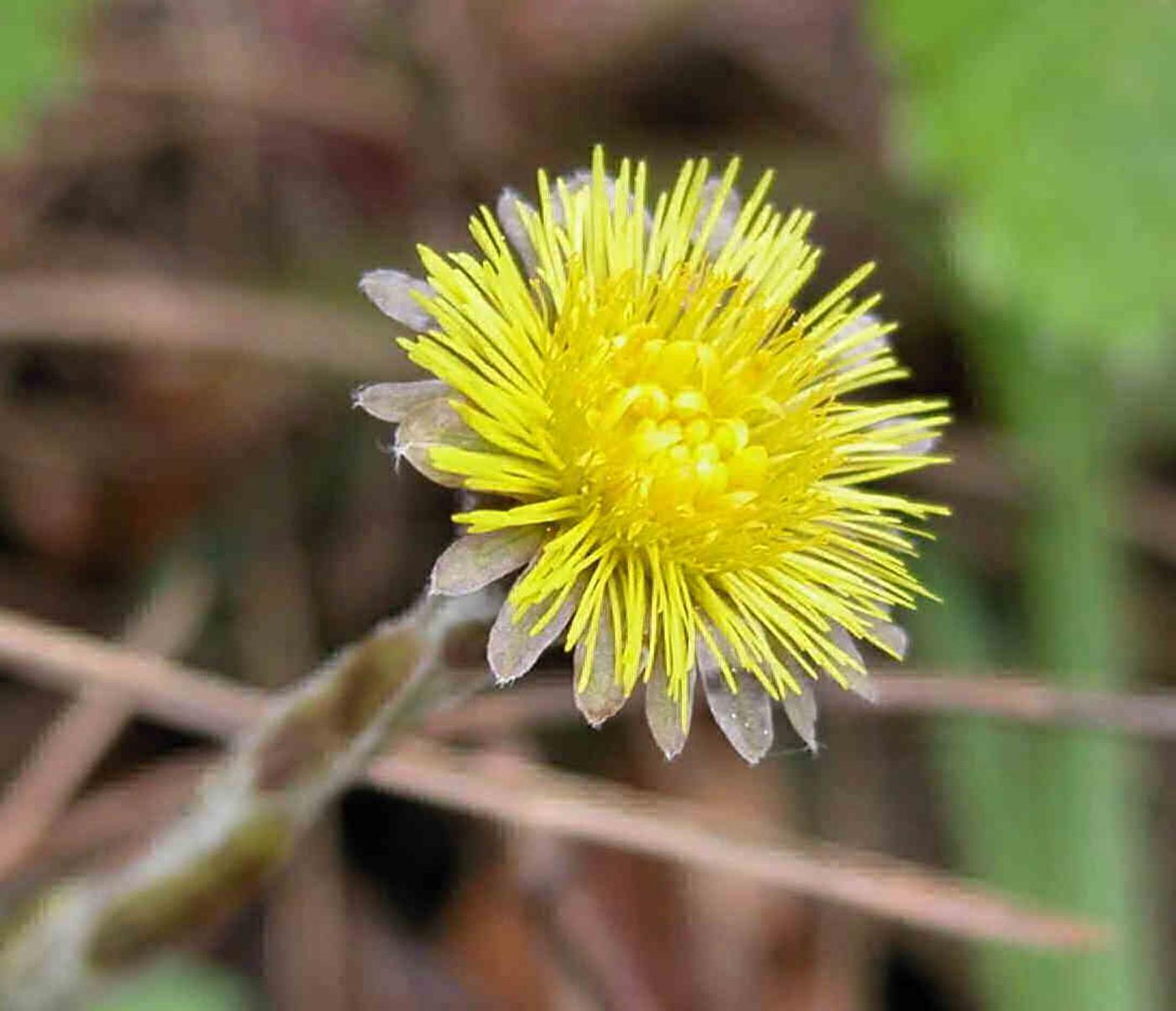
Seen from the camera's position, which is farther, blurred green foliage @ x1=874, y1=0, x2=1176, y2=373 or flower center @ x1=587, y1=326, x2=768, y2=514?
blurred green foliage @ x1=874, y1=0, x2=1176, y2=373

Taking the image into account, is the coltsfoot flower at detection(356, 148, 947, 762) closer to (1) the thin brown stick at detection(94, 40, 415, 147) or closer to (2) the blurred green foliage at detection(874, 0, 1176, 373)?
(2) the blurred green foliage at detection(874, 0, 1176, 373)

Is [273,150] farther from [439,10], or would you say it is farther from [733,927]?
[733,927]

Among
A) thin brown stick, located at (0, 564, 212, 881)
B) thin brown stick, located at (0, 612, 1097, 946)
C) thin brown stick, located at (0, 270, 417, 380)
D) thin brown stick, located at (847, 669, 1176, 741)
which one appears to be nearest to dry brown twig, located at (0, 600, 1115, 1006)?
thin brown stick, located at (0, 612, 1097, 946)

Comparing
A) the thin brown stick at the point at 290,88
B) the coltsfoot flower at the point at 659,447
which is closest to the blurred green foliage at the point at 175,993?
the coltsfoot flower at the point at 659,447

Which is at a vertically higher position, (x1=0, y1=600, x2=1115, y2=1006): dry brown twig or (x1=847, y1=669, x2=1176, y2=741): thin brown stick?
(x1=847, y1=669, x2=1176, y2=741): thin brown stick

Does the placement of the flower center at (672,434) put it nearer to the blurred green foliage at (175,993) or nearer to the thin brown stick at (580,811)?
the thin brown stick at (580,811)

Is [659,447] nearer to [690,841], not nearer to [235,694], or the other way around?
[690,841]

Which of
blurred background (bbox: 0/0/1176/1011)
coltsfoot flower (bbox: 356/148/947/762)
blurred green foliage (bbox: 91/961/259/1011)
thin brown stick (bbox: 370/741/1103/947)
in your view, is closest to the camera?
coltsfoot flower (bbox: 356/148/947/762)
